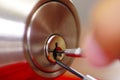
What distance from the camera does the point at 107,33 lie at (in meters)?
0.25

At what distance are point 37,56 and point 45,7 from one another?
0.09 metres

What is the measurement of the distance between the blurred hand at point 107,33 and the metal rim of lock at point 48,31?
12 cm

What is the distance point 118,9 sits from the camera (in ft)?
0.80

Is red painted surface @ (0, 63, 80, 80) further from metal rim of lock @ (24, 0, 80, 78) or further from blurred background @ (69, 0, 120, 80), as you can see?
blurred background @ (69, 0, 120, 80)

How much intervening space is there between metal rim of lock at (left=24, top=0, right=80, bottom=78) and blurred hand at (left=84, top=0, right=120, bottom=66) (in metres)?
0.12

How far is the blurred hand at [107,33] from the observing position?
0.24 metres

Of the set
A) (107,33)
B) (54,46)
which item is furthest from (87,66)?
(107,33)

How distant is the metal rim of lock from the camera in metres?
0.36

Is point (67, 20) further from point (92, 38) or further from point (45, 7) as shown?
point (92, 38)

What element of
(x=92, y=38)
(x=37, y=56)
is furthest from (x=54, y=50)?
(x=92, y=38)

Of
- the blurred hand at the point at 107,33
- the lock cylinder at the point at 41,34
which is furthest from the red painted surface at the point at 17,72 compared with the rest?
the blurred hand at the point at 107,33

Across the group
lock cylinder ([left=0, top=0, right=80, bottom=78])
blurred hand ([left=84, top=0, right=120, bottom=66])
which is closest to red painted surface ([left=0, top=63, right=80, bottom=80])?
lock cylinder ([left=0, top=0, right=80, bottom=78])

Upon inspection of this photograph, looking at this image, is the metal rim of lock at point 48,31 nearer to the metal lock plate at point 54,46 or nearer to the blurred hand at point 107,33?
the metal lock plate at point 54,46

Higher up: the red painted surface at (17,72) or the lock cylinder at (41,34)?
the lock cylinder at (41,34)
